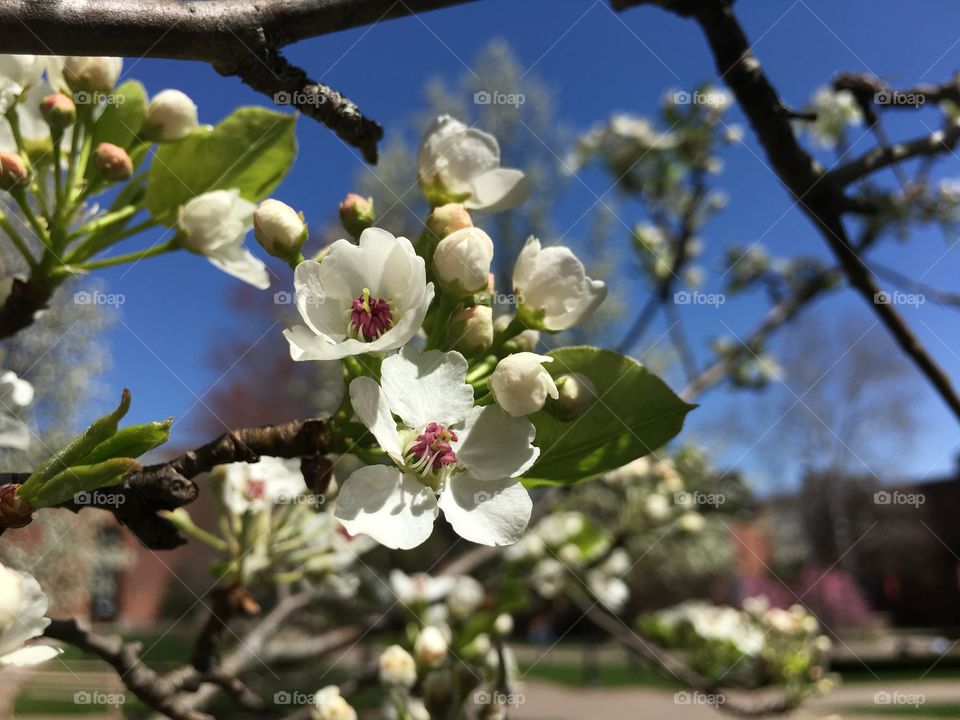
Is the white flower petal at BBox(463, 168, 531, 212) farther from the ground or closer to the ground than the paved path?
farther from the ground

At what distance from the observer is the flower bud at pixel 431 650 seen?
3.76 feet

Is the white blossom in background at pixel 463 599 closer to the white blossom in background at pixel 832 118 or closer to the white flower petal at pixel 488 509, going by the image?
the white flower petal at pixel 488 509

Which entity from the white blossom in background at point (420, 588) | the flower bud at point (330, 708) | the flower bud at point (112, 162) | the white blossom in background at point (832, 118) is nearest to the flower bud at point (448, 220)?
the flower bud at point (112, 162)

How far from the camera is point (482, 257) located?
56 cm

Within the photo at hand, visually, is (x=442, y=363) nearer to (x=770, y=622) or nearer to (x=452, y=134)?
(x=452, y=134)

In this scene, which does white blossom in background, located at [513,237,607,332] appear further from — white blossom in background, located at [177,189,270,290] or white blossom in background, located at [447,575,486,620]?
white blossom in background, located at [447,575,486,620]

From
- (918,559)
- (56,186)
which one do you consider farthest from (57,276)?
(918,559)

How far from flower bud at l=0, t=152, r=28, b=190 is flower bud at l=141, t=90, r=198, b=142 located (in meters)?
0.14

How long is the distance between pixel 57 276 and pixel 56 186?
0.32 feet

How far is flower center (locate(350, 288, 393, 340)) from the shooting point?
573 mm

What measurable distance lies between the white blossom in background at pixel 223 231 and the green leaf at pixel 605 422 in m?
0.37

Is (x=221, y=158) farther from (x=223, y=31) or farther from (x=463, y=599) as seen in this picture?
(x=463, y=599)

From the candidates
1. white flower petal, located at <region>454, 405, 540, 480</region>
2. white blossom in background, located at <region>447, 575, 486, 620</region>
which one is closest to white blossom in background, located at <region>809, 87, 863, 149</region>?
white blossom in background, located at <region>447, 575, 486, 620</region>

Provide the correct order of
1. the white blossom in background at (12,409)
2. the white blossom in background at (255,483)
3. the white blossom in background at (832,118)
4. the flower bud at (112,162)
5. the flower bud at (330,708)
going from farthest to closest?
1. the white blossom in background at (832,118)
2. the white blossom in background at (255,483)
3. the flower bud at (330,708)
4. the flower bud at (112,162)
5. the white blossom in background at (12,409)
